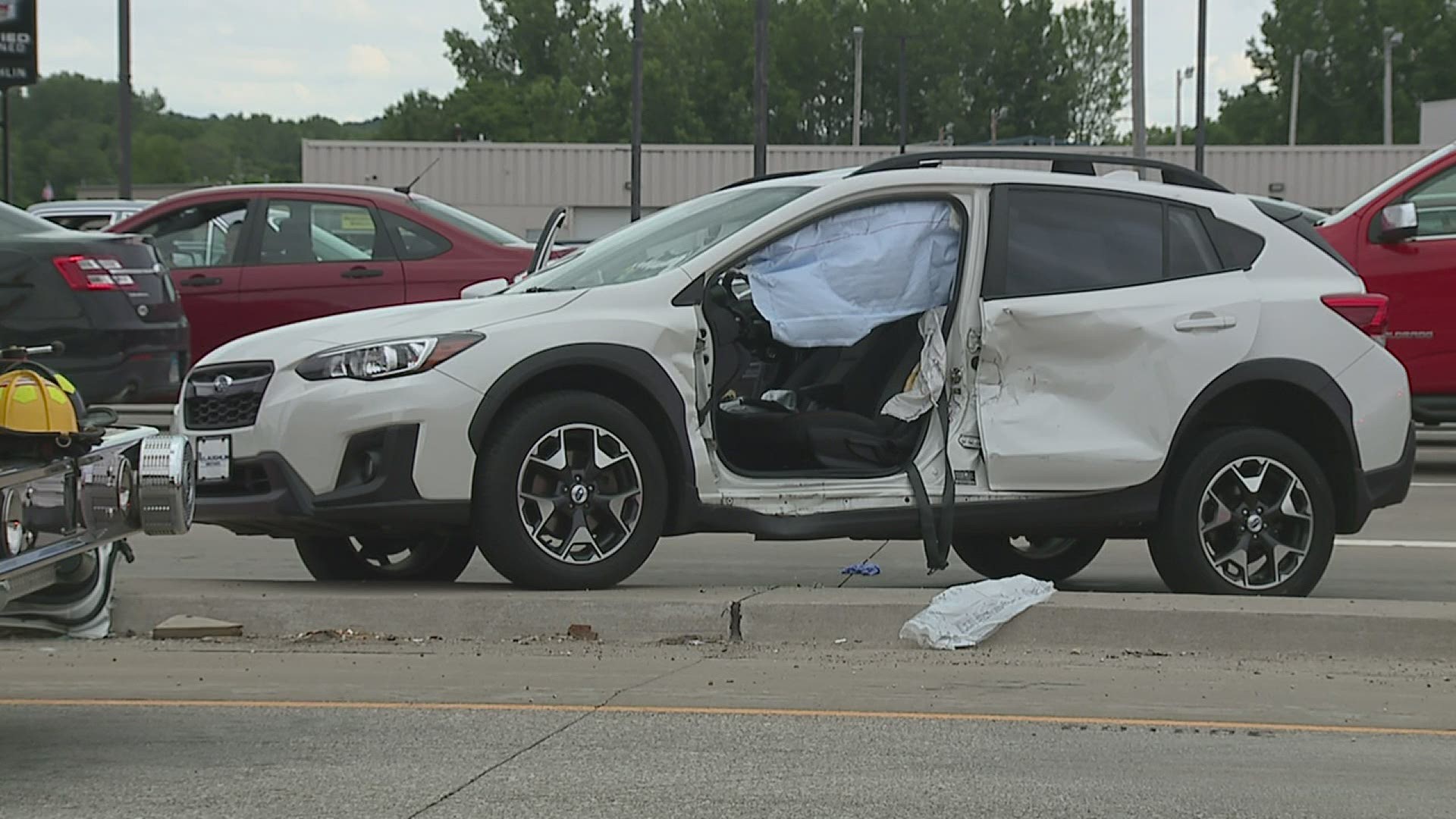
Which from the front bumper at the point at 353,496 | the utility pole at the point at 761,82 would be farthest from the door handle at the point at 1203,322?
the utility pole at the point at 761,82

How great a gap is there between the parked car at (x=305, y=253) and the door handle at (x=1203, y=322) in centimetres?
669

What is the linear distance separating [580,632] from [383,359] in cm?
125

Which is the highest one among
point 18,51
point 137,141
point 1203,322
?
point 137,141

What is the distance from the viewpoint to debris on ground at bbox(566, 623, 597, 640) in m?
7.00

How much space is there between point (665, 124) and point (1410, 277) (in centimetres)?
9103

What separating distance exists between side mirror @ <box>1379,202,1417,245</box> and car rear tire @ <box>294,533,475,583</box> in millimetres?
6855

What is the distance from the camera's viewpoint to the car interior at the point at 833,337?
7602mm

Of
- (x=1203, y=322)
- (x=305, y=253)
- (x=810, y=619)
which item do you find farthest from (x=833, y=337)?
(x=305, y=253)

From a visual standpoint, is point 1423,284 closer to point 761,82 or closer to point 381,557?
point 381,557

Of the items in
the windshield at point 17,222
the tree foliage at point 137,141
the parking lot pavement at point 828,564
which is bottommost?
the parking lot pavement at point 828,564

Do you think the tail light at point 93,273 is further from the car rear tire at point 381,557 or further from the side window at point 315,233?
the side window at point 315,233

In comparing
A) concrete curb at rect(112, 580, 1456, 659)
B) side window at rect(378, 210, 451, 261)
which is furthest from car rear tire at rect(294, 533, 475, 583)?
side window at rect(378, 210, 451, 261)

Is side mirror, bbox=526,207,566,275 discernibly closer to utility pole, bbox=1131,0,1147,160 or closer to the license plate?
the license plate

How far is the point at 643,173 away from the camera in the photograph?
165ft
